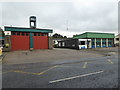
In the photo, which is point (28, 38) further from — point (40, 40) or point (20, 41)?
point (40, 40)

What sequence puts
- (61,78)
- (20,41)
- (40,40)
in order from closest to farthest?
(61,78)
(20,41)
(40,40)

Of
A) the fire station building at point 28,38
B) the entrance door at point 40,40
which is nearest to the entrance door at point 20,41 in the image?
the fire station building at point 28,38

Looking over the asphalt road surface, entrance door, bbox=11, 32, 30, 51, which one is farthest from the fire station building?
the asphalt road surface

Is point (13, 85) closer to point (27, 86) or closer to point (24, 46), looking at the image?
point (27, 86)

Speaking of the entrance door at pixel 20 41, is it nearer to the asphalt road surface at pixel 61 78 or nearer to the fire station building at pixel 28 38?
the fire station building at pixel 28 38

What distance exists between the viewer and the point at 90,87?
4016 mm

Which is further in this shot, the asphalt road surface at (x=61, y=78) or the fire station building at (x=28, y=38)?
the fire station building at (x=28, y=38)

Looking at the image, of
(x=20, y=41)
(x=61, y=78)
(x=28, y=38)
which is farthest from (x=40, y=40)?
(x=61, y=78)

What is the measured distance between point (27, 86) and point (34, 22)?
24363 mm

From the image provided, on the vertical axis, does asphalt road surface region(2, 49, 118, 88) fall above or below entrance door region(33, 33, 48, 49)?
below

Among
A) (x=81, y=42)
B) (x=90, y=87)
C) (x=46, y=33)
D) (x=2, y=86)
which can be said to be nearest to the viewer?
(x=90, y=87)

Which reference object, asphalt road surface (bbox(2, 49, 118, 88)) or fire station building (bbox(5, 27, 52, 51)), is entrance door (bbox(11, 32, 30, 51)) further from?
asphalt road surface (bbox(2, 49, 118, 88))

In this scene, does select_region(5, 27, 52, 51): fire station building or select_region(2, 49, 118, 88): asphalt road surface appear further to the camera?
select_region(5, 27, 52, 51): fire station building

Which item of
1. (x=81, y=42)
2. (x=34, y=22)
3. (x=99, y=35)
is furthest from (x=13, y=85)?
(x=99, y=35)
